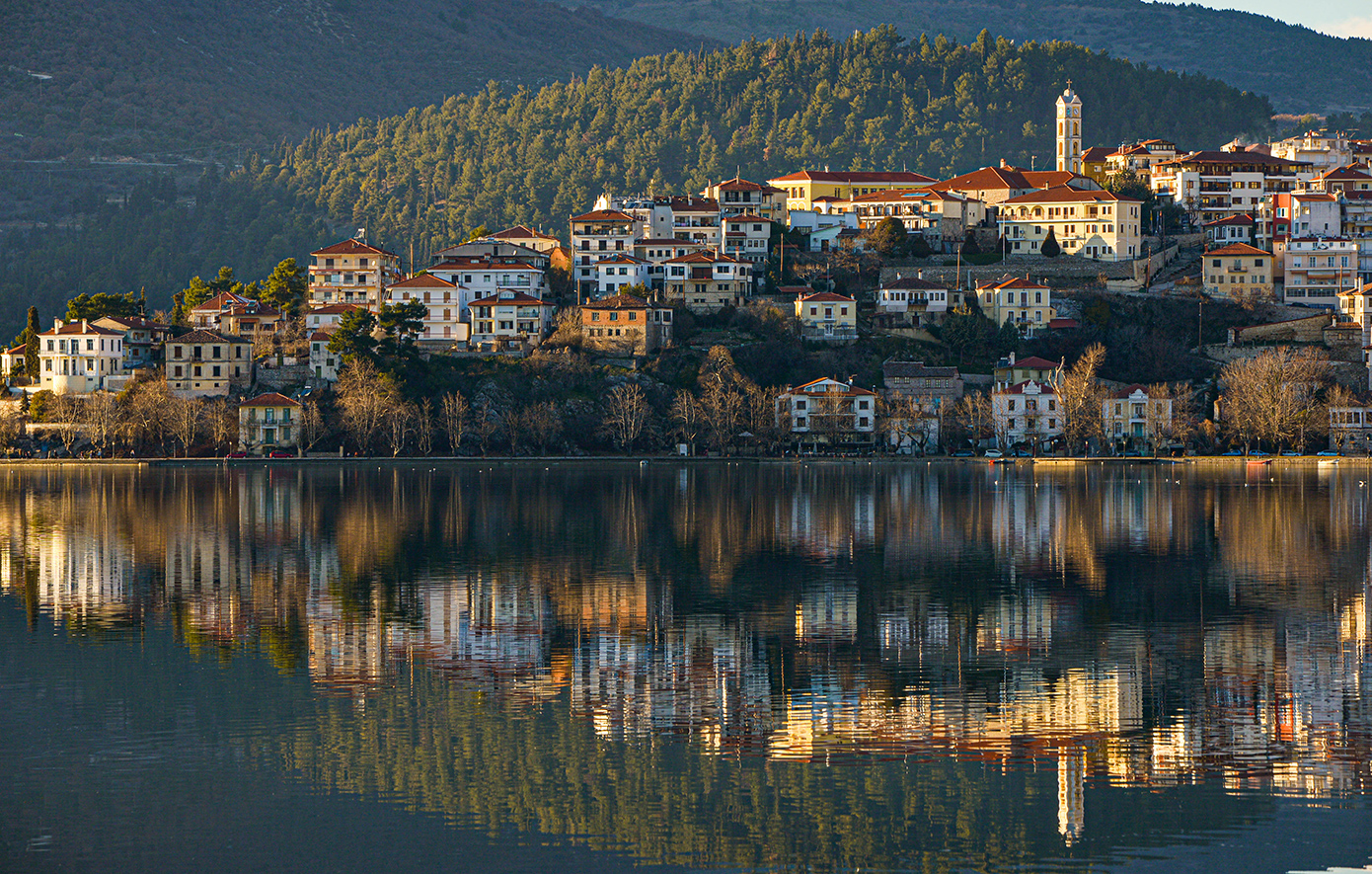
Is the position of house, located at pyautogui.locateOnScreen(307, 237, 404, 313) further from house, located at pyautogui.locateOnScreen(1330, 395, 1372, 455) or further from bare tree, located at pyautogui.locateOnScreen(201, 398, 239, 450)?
house, located at pyautogui.locateOnScreen(1330, 395, 1372, 455)

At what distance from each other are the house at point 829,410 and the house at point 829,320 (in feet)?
25.5

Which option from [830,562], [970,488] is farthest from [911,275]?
[830,562]

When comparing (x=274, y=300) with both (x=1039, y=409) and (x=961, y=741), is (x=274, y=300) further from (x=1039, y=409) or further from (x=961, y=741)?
Result: (x=961, y=741)

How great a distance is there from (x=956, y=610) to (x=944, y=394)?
61.2 meters

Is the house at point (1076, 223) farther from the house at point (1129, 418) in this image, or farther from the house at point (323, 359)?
the house at point (323, 359)

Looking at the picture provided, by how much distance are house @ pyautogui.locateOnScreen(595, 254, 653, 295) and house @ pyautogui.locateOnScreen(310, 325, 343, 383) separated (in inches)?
691

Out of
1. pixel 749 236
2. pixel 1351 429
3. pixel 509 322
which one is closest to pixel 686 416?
pixel 509 322

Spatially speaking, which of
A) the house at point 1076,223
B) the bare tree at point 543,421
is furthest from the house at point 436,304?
the house at point 1076,223

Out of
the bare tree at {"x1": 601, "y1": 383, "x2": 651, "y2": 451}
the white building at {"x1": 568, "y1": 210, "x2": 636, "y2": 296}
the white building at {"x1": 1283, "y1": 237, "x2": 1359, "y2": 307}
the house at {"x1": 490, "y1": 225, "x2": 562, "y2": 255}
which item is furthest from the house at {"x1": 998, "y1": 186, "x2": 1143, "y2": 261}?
the bare tree at {"x1": 601, "y1": 383, "x2": 651, "y2": 451}

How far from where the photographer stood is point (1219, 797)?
60.8ft

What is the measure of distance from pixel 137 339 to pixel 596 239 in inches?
1164

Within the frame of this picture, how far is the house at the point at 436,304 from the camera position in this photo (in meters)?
99.1

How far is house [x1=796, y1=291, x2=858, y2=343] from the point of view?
98.1 m

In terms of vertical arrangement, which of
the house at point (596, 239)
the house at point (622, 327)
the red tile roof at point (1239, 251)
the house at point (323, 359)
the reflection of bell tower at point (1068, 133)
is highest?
the reflection of bell tower at point (1068, 133)
